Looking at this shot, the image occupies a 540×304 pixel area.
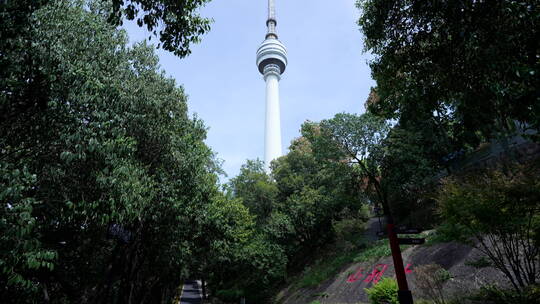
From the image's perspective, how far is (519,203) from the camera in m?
8.57

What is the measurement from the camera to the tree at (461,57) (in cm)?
549

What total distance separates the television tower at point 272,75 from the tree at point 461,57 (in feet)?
251

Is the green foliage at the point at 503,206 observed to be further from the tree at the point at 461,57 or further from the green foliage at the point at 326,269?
the green foliage at the point at 326,269

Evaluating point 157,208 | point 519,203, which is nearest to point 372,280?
point 519,203

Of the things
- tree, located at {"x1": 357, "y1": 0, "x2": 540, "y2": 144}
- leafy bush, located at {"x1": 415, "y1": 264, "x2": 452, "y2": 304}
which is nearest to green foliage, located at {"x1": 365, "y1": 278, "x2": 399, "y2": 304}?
leafy bush, located at {"x1": 415, "y1": 264, "x2": 452, "y2": 304}

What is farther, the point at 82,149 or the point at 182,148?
the point at 182,148

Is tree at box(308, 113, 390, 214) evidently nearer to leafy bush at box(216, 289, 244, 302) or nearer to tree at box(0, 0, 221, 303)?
tree at box(0, 0, 221, 303)

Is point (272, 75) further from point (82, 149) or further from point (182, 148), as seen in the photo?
point (82, 149)

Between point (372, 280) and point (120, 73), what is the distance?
17079 millimetres

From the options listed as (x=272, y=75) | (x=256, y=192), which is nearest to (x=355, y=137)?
(x=256, y=192)

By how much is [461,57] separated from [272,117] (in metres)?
84.5

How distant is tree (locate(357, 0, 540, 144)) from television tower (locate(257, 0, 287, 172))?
76536 mm

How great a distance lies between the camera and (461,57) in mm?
7645

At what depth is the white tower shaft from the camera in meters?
87.4
